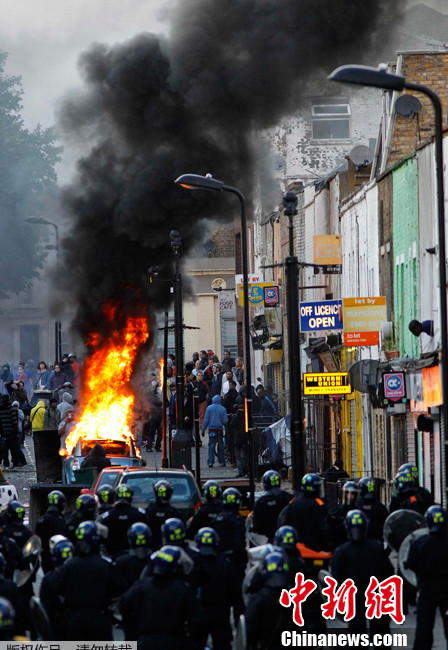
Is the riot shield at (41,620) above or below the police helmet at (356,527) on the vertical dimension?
below

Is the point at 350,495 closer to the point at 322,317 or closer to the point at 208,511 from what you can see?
the point at 208,511

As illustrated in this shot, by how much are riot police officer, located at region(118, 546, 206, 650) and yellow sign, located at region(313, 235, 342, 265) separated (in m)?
Answer: 28.7

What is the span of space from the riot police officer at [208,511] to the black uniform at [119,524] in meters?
0.53

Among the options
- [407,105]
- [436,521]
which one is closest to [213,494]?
[436,521]

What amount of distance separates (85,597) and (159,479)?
8.85 metres

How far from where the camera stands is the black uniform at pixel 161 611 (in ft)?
33.7

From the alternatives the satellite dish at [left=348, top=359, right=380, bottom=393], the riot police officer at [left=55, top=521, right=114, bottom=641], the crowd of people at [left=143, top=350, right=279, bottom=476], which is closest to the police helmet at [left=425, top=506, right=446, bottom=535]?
the riot police officer at [left=55, top=521, right=114, bottom=641]

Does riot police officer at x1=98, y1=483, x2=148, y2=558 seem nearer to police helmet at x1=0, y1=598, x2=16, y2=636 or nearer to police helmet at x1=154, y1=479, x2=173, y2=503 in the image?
police helmet at x1=154, y1=479, x2=173, y2=503

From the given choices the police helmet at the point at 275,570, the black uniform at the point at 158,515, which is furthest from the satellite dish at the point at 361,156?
the police helmet at the point at 275,570

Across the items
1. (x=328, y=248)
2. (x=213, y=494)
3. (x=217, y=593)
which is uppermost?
(x=328, y=248)

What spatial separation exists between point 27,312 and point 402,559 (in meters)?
70.9

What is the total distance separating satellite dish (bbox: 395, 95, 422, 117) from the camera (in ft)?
109

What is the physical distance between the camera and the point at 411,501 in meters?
16.9

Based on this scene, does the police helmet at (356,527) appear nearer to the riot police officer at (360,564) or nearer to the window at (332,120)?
the riot police officer at (360,564)
